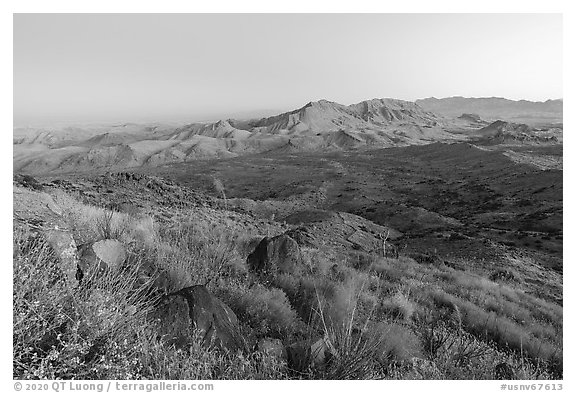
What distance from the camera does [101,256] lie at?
347 cm

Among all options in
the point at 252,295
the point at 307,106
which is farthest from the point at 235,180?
the point at 307,106

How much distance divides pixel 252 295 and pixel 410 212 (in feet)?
79.4

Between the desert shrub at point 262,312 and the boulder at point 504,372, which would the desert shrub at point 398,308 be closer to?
the boulder at point 504,372

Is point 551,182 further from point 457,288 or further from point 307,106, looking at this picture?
point 307,106

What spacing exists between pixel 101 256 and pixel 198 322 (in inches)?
53.6

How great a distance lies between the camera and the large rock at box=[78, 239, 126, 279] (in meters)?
3.24

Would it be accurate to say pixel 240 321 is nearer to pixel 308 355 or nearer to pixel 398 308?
pixel 308 355

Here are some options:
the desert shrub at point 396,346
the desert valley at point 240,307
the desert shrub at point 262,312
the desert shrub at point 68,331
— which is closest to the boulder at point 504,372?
the desert valley at point 240,307

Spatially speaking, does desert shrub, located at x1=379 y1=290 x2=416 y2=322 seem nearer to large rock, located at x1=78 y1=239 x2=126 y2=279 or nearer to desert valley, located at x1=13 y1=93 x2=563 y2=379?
desert valley, located at x1=13 y1=93 x2=563 y2=379

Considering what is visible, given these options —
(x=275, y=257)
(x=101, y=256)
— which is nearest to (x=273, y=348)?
(x=101, y=256)

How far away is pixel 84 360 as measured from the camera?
2369mm

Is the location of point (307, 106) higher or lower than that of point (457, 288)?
higher

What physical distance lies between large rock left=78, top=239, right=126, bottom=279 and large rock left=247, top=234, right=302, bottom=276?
1.99 m

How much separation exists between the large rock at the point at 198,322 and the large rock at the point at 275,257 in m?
2.11
